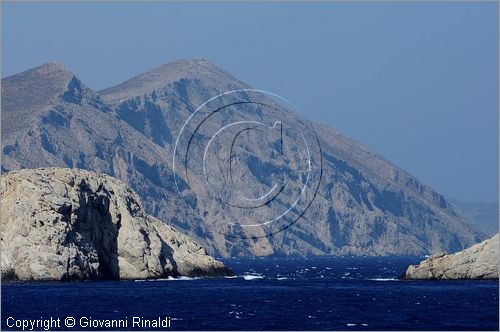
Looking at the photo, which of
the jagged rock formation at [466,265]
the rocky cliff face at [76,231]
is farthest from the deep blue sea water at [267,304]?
the rocky cliff face at [76,231]

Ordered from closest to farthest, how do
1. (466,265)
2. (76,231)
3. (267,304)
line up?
(267,304)
(76,231)
(466,265)

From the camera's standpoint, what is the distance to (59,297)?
120250mm

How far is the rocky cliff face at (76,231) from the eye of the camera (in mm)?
142000

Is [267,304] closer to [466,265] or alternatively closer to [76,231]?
[76,231]

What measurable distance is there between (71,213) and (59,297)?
27109 mm

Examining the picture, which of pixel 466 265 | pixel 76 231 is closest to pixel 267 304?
pixel 76 231

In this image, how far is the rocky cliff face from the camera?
466 ft

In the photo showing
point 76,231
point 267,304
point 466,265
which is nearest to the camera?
point 267,304

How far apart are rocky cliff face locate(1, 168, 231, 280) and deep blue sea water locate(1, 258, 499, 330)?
3.35 m

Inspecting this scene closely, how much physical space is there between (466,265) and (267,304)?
43.4 metres

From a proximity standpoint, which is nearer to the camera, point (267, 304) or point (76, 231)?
point (267, 304)

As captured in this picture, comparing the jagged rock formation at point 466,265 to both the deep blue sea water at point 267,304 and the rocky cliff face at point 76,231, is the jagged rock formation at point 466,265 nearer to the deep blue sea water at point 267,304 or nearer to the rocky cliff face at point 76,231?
→ the deep blue sea water at point 267,304

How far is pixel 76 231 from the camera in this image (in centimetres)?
14588

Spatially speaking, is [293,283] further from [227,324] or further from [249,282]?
[227,324]
